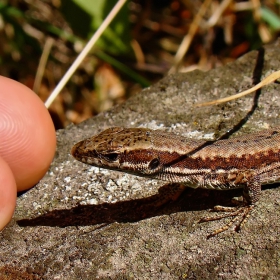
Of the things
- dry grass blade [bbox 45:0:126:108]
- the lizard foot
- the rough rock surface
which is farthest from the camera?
dry grass blade [bbox 45:0:126:108]

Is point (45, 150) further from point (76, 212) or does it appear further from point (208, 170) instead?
point (208, 170)

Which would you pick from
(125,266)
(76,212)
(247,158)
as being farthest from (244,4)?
(125,266)

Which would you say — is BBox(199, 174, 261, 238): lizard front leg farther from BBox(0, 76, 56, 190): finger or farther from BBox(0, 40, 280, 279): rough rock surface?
BBox(0, 76, 56, 190): finger

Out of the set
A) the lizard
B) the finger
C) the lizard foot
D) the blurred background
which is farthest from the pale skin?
the blurred background

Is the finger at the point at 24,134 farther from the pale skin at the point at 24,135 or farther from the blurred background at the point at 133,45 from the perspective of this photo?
the blurred background at the point at 133,45

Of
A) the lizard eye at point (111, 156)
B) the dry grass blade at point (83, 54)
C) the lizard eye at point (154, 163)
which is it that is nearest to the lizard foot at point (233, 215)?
the lizard eye at point (154, 163)

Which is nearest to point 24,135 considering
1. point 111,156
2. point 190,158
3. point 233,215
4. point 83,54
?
point 111,156
